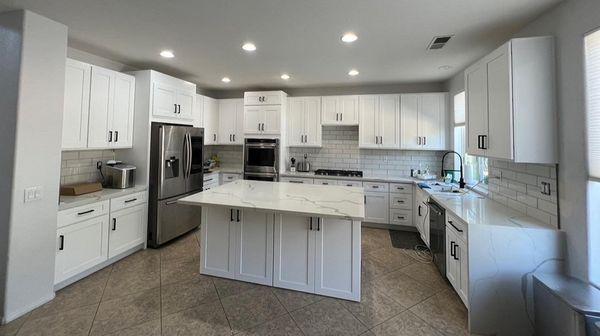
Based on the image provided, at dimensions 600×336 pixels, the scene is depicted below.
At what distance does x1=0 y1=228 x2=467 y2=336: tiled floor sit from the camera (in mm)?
2000

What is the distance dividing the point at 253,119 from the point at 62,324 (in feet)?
12.3

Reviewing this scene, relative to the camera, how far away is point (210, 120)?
5.11 metres

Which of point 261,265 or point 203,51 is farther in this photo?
point 203,51

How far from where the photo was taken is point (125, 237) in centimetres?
320

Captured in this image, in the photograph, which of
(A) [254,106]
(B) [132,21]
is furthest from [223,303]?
(A) [254,106]

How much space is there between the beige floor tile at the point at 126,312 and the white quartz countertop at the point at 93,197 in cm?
100

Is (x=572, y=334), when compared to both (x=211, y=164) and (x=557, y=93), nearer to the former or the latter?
(x=557, y=93)

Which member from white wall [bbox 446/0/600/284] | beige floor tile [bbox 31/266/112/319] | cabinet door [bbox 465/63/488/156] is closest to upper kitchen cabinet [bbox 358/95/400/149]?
cabinet door [bbox 465/63/488/156]

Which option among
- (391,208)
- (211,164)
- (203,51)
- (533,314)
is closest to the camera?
(533,314)

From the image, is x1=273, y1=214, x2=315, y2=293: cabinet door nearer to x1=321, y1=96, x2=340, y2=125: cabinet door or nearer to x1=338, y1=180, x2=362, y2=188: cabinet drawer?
x1=338, y1=180, x2=362, y2=188: cabinet drawer

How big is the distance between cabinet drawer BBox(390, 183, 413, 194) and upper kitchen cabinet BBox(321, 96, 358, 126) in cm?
132

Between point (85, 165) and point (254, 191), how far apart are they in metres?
2.27

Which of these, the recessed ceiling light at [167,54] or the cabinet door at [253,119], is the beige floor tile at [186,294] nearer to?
the recessed ceiling light at [167,54]

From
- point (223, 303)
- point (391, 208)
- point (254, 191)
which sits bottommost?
point (223, 303)
